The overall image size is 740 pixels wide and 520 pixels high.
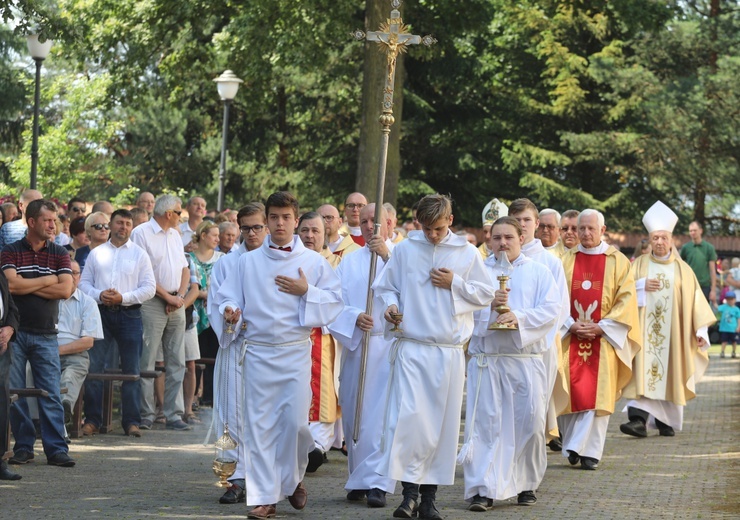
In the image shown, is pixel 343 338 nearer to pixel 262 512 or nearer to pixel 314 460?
pixel 314 460

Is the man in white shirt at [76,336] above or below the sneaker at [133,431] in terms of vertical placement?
above

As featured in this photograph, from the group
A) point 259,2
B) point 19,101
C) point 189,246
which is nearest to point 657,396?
point 189,246

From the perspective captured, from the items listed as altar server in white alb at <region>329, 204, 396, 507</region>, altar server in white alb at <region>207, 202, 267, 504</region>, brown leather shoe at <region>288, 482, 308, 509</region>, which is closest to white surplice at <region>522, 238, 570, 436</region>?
altar server in white alb at <region>329, 204, 396, 507</region>

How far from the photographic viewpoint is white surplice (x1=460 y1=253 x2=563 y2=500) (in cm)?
955

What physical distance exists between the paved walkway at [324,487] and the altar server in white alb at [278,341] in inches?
15.1

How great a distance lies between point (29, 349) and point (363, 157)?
10.9 metres

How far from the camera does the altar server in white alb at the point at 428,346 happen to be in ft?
28.3

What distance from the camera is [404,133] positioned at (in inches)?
1447

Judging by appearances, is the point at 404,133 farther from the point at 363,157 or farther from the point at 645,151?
the point at 363,157

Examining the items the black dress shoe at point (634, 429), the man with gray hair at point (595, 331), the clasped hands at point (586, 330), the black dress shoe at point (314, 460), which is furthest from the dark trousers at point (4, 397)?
the black dress shoe at point (634, 429)

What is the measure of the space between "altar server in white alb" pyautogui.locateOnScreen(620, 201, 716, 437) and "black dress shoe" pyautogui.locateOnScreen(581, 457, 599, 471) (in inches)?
119

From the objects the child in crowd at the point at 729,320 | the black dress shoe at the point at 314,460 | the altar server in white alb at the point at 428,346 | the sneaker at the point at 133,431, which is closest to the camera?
the altar server in white alb at the point at 428,346

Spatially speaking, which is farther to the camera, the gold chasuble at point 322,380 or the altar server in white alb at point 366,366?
the gold chasuble at point 322,380

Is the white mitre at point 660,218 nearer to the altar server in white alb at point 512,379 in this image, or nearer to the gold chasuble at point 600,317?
the gold chasuble at point 600,317
